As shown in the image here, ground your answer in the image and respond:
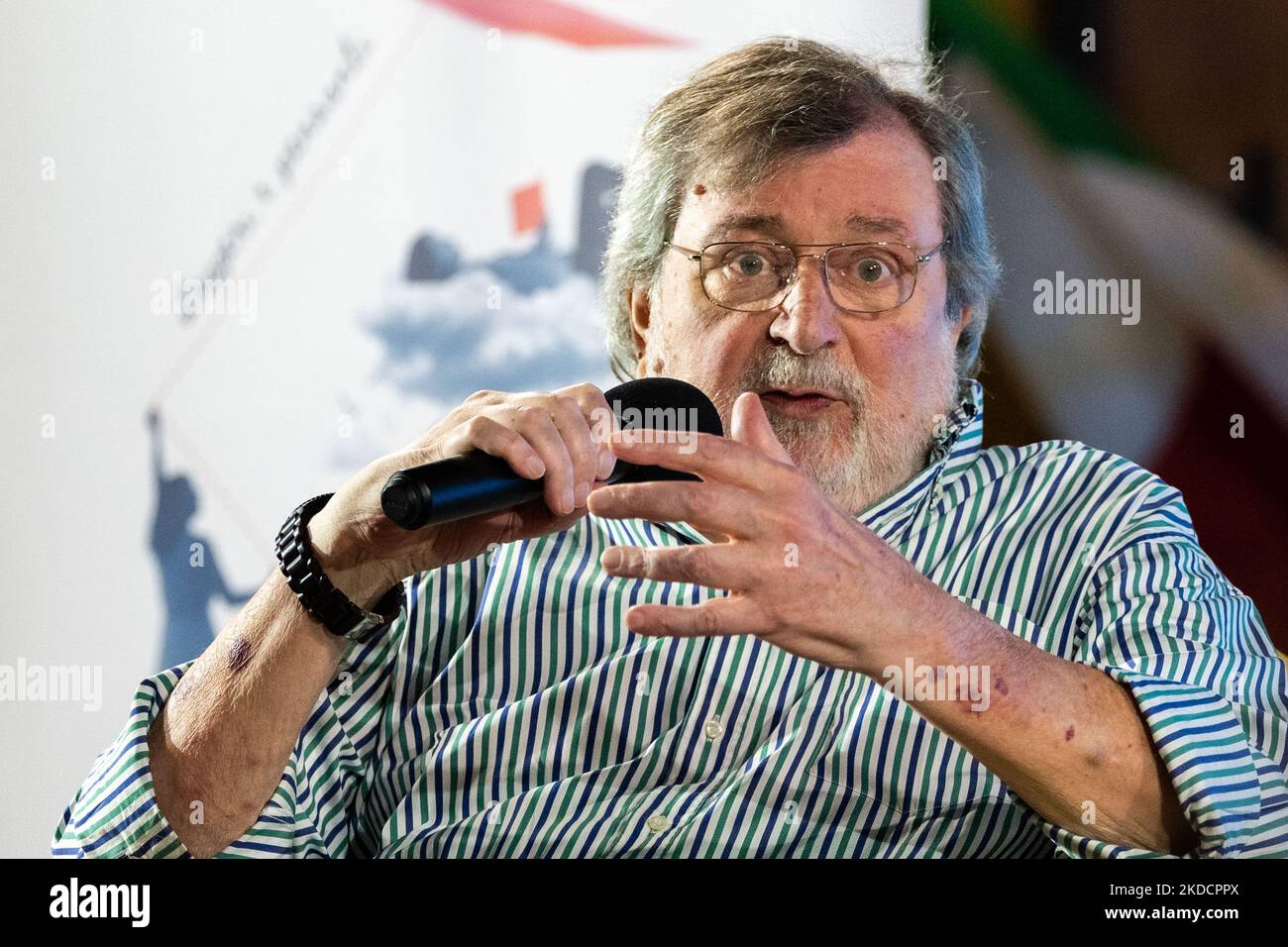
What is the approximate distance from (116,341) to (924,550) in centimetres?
154

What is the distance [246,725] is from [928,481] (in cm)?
80

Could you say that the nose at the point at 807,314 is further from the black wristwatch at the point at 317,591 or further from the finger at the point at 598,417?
the black wristwatch at the point at 317,591

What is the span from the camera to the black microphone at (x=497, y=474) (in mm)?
955

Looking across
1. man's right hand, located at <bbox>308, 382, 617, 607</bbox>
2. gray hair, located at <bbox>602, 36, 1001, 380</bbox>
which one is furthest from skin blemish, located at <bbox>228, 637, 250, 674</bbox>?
gray hair, located at <bbox>602, 36, 1001, 380</bbox>

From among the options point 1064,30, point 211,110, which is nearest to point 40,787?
point 211,110

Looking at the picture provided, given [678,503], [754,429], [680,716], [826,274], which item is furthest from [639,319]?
[678,503]

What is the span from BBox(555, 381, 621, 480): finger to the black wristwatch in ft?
0.88

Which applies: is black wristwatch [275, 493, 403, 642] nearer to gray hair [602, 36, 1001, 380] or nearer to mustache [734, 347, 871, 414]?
mustache [734, 347, 871, 414]

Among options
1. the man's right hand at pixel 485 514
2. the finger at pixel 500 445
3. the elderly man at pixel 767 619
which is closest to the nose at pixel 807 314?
the elderly man at pixel 767 619

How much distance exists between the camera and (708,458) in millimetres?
1010

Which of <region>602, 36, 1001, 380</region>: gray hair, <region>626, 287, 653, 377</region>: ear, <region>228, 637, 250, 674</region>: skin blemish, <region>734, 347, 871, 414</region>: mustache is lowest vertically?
<region>228, 637, 250, 674</region>: skin blemish

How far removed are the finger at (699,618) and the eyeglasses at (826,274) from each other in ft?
1.94

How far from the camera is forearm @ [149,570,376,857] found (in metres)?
1.25
